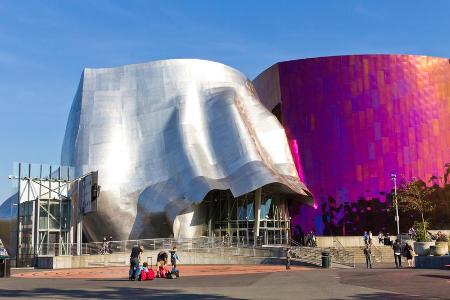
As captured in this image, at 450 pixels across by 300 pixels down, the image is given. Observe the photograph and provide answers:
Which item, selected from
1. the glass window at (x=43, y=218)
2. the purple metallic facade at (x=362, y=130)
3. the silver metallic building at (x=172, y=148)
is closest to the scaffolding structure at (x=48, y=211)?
the glass window at (x=43, y=218)

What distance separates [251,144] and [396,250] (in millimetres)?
18389

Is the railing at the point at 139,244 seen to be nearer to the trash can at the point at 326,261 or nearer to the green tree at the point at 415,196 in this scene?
the trash can at the point at 326,261

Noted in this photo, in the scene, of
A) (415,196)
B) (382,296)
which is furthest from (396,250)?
(415,196)

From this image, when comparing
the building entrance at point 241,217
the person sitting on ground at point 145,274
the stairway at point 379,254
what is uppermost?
the building entrance at point 241,217

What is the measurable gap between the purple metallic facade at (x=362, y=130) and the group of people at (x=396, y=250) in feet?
32.2

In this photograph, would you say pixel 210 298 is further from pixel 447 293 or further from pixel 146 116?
pixel 146 116

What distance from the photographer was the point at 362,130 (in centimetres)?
5447

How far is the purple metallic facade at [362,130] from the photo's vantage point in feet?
175

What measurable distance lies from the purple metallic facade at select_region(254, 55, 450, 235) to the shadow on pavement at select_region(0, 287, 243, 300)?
39.7 metres

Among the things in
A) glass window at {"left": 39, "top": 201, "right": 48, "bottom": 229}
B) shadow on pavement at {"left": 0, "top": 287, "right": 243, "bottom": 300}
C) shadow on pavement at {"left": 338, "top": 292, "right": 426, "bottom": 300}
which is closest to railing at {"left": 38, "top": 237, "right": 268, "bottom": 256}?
glass window at {"left": 39, "top": 201, "right": 48, "bottom": 229}

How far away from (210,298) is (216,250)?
75.6 ft

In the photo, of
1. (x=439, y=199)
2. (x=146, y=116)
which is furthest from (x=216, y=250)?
(x=439, y=199)

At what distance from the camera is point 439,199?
174 feet

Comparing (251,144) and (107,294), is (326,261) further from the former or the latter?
(107,294)
